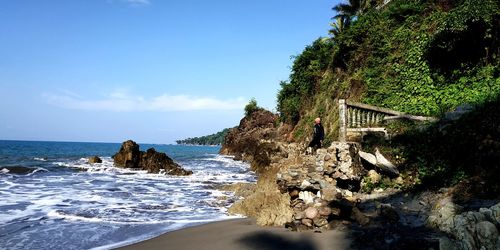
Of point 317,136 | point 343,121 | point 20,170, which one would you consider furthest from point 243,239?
point 20,170

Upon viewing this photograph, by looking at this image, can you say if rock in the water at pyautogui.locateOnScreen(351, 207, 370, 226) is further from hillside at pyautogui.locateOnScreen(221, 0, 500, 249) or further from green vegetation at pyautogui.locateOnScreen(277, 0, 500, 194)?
green vegetation at pyautogui.locateOnScreen(277, 0, 500, 194)

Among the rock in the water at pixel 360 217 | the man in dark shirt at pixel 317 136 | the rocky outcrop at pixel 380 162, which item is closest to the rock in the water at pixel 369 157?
the rocky outcrop at pixel 380 162

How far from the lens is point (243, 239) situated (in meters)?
6.84

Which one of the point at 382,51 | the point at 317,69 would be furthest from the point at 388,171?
the point at 317,69

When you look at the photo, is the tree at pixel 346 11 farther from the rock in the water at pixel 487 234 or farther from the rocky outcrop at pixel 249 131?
the rock in the water at pixel 487 234

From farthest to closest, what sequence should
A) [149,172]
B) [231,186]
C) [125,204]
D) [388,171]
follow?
[149,172]
[231,186]
[125,204]
[388,171]

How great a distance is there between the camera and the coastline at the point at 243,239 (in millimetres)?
6223

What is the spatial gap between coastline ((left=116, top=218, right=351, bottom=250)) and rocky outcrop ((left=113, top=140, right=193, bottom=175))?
62.0ft

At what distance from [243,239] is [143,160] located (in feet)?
77.8

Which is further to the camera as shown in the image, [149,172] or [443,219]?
[149,172]

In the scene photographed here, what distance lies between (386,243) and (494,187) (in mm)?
3050

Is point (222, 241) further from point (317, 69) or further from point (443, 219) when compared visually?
point (317, 69)

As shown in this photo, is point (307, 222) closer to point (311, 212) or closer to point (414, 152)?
point (311, 212)

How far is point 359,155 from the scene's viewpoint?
396 inches
